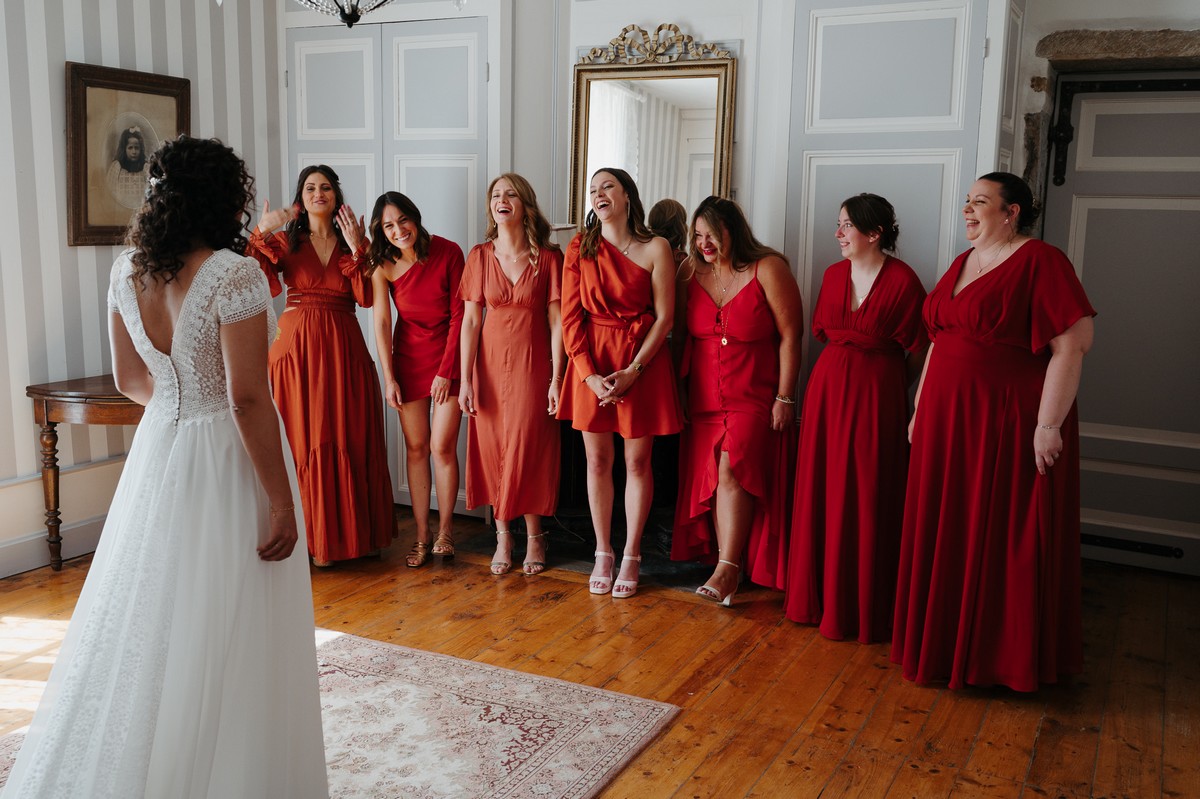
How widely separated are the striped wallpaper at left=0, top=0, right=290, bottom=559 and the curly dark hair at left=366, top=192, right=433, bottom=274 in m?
1.17

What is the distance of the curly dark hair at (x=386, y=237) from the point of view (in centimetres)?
415

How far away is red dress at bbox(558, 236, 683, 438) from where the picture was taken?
387 centimetres

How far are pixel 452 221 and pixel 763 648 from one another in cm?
246

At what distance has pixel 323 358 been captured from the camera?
4.16 metres

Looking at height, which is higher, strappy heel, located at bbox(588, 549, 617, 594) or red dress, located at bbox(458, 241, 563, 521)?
red dress, located at bbox(458, 241, 563, 521)

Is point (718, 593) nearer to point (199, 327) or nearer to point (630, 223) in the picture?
point (630, 223)

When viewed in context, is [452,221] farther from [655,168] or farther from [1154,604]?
[1154,604]

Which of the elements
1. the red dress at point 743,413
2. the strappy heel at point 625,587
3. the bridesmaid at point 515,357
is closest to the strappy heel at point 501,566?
the bridesmaid at point 515,357

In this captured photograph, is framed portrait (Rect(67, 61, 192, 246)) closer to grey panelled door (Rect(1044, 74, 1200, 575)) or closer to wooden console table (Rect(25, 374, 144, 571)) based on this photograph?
wooden console table (Rect(25, 374, 144, 571))

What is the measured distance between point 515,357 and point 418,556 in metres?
0.94

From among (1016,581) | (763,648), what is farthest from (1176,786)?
(763,648)

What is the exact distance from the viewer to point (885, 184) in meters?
3.88

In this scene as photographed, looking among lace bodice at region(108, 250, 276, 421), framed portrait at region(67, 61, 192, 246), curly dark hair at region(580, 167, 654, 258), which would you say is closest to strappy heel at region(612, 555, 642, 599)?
curly dark hair at region(580, 167, 654, 258)

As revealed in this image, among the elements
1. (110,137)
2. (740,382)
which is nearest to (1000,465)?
(740,382)
